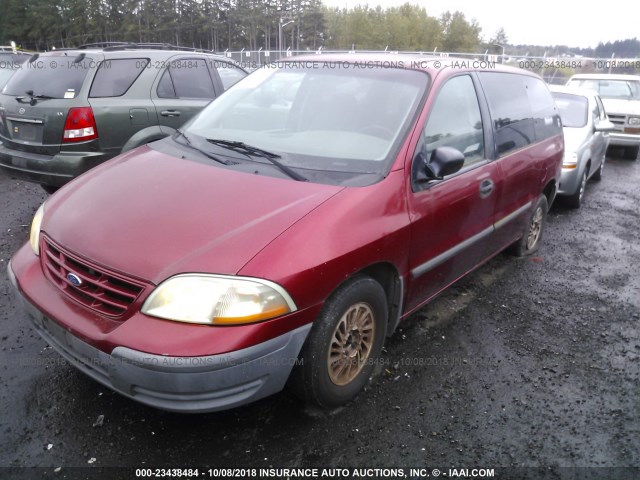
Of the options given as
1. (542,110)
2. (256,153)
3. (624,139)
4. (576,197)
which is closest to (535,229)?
(542,110)

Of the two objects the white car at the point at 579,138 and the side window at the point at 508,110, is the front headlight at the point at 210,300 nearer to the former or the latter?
the side window at the point at 508,110

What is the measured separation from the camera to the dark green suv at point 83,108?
5.09 metres

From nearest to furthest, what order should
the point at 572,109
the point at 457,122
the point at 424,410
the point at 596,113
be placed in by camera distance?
the point at 424,410 → the point at 457,122 → the point at 572,109 → the point at 596,113

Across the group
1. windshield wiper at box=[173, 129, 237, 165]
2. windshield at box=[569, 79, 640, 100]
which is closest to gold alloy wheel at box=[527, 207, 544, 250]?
windshield wiper at box=[173, 129, 237, 165]

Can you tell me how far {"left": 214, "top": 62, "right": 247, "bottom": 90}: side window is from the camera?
22.3 ft

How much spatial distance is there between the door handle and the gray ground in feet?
3.16

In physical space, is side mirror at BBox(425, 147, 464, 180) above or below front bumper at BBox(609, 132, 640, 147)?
above

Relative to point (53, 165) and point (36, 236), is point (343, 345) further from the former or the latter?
point (53, 165)

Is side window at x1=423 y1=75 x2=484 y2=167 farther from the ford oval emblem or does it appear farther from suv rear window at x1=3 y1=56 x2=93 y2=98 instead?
suv rear window at x1=3 y1=56 x2=93 y2=98

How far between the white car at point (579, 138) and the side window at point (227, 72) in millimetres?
4491

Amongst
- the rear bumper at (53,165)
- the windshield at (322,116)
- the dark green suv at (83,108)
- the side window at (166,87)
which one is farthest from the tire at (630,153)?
the rear bumper at (53,165)

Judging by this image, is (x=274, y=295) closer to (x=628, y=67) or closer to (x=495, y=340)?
(x=495, y=340)

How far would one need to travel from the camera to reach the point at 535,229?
510cm

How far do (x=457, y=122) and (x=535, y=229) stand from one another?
227 cm
